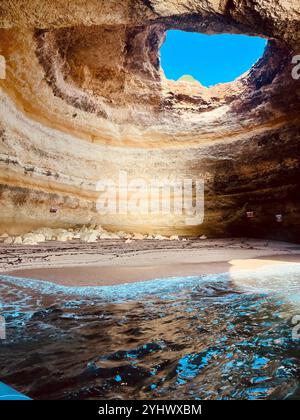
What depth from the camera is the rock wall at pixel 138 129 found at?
7594 millimetres

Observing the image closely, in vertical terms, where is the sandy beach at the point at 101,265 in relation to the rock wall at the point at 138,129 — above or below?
below

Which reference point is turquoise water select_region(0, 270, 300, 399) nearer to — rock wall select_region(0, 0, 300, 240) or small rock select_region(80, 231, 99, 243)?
small rock select_region(80, 231, 99, 243)

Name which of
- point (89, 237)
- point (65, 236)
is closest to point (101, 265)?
point (89, 237)

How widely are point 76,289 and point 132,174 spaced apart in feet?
24.7

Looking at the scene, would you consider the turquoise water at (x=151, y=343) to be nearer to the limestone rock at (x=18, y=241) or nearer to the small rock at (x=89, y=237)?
the limestone rock at (x=18, y=241)

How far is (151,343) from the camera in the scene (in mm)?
1760

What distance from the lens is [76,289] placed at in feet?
10.0

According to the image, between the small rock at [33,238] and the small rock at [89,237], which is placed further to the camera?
the small rock at [89,237]

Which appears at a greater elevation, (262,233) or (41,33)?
(41,33)

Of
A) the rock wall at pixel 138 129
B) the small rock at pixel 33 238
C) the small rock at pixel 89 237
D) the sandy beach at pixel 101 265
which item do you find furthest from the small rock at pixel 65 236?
the sandy beach at pixel 101 265

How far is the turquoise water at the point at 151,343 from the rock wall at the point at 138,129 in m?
5.54

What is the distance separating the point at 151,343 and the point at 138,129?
949 cm

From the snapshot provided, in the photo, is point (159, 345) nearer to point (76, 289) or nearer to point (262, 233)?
point (76, 289)

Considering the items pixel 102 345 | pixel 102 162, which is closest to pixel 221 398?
pixel 102 345
